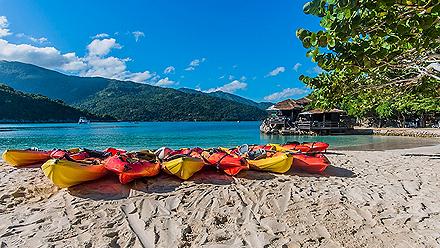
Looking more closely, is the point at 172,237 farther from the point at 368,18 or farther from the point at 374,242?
the point at 368,18

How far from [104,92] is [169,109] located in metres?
52.3

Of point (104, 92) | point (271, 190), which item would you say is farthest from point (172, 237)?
point (104, 92)

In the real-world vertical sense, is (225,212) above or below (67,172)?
below

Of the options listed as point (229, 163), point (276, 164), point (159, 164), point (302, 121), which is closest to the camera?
point (159, 164)

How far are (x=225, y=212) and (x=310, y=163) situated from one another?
314 centimetres

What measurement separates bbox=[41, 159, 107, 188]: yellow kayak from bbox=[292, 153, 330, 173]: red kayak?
14.3ft

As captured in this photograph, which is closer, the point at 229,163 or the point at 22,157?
the point at 229,163

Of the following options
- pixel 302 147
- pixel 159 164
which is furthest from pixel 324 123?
pixel 159 164

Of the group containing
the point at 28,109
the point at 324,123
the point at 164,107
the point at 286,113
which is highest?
the point at 164,107

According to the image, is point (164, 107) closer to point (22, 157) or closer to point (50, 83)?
point (50, 83)

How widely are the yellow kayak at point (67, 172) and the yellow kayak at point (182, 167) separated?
137 cm

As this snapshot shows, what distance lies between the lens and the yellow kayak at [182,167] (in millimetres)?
5884

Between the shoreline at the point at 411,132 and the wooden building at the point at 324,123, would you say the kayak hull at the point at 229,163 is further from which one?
the wooden building at the point at 324,123

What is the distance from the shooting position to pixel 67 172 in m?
5.17
